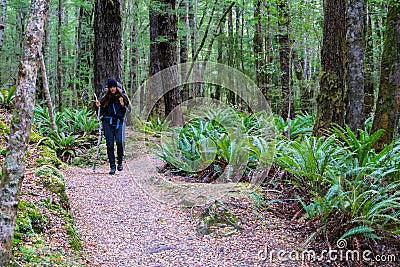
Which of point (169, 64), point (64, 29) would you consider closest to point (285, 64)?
point (169, 64)

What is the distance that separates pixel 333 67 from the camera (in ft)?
21.8

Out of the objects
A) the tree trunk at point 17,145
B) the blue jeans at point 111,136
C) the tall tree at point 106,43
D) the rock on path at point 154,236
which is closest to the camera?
the tree trunk at point 17,145

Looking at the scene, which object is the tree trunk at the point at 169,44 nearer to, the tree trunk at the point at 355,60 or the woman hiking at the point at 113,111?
the woman hiking at the point at 113,111

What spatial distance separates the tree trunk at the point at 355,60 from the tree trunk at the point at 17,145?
6129mm

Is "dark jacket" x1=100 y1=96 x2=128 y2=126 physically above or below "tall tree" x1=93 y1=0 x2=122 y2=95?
below

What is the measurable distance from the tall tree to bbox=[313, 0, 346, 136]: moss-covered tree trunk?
5471mm

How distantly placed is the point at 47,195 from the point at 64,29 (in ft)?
55.9

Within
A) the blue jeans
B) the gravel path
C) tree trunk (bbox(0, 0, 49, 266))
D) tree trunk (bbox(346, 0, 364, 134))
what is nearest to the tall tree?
the blue jeans

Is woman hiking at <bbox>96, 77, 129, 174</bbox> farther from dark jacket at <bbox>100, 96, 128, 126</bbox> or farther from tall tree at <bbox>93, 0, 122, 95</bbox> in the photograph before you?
tall tree at <bbox>93, 0, 122, 95</bbox>

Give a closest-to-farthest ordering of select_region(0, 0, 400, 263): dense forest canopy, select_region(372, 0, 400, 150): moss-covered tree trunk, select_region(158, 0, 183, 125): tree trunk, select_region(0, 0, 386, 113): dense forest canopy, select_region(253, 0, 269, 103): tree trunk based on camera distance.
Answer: select_region(0, 0, 400, 263): dense forest canopy, select_region(372, 0, 400, 150): moss-covered tree trunk, select_region(158, 0, 183, 125): tree trunk, select_region(0, 0, 386, 113): dense forest canopy, select_region(253, 0, 269, 103): tree trunk

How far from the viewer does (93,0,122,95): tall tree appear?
9.31 m

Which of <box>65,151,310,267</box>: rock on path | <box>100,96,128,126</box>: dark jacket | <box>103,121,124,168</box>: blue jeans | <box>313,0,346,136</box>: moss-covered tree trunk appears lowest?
<box>65,151,310,267</box>: rock on path

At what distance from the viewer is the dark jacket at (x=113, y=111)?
636 centimetres

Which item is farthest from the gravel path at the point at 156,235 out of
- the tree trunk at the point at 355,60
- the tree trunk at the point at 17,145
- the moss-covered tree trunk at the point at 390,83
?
the tree trunk at the point at 355,60
